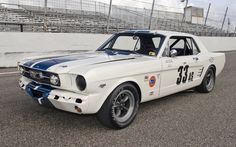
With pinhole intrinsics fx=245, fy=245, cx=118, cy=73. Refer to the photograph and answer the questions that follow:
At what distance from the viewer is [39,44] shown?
912 cm

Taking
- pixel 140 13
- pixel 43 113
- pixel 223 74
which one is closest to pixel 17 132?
pixel 43 113

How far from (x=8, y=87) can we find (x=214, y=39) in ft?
57.0

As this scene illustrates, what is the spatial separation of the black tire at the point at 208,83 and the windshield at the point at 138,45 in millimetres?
1748

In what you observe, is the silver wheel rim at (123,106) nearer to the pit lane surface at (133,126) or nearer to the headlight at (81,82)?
the pit lane surface at (133,126)

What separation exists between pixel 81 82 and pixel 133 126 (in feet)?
3.60

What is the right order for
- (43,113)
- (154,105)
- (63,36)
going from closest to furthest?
(43,113), (154,105), (63,36)

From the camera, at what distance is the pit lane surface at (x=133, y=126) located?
305 centimetres

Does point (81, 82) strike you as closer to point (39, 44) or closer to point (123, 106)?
point (123, 106)

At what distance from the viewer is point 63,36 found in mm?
9898

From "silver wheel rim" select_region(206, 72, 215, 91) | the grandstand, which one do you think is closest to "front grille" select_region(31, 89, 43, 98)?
"silver wheel rim" select_region(206, 72, 215, 91)

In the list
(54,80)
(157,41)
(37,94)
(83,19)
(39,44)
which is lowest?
(37,94)

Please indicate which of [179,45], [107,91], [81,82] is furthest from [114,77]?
[179,45]

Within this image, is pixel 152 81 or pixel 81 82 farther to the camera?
pixel 152 81

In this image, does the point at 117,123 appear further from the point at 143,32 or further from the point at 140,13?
the point at 140,13
